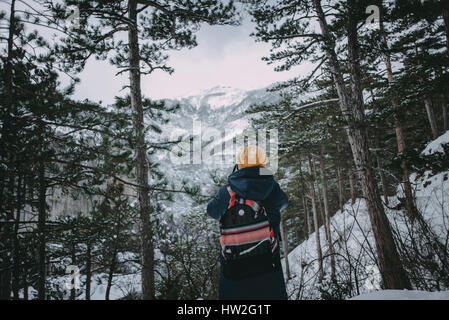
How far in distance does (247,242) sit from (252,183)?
55 centimetres

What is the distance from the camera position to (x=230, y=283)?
206 cm

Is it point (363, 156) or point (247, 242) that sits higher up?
point (363, 156)

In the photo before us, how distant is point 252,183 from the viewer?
2148mm

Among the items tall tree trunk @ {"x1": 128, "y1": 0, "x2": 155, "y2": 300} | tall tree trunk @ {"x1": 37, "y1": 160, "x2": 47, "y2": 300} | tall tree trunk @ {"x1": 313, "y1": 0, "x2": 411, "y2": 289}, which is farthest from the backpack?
tall tree trunk @ {"x1": 37, "y1": 160, "x2": 47, "y2": 300}

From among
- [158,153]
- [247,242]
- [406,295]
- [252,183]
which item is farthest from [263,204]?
[158,153]

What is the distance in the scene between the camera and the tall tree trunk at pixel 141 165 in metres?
4.19

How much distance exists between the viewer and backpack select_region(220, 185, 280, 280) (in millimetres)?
2016

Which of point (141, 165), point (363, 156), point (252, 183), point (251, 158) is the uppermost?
point (141, 165)

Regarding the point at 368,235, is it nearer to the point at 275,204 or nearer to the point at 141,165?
the point at 275,204

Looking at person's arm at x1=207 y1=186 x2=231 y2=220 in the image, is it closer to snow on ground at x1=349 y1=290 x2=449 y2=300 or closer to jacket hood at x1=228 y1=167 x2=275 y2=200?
jacket hood at x1=228 y1=167 x2=275 y2=200

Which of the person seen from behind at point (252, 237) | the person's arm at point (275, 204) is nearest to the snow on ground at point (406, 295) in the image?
the person seen from behind at point (252, 237)
